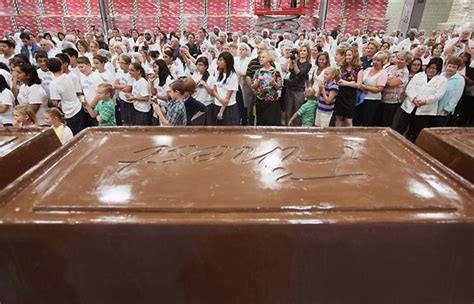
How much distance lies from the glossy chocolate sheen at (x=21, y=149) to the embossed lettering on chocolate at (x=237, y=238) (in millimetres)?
132

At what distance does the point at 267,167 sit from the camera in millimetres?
1221

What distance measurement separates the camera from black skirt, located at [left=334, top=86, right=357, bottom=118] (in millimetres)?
3764

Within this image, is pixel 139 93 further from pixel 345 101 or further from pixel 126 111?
pixel 345 101

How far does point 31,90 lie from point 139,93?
1097 millimetres

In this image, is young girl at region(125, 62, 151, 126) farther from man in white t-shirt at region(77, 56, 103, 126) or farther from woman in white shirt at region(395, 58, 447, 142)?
woman in white shirt at region(395, 58, 447, 142)

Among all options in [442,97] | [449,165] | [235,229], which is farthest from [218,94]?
[235,229]

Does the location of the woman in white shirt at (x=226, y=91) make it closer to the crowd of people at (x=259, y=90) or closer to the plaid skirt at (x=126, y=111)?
the crowd of people at (x=259, y=90)

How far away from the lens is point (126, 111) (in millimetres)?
4203

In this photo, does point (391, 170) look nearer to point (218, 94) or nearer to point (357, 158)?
point (357, 158)

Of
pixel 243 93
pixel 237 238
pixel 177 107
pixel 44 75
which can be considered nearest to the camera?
pixel 237 238

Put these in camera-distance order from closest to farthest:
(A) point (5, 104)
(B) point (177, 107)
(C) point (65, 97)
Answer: (B) point (177, 107) → (A) point (5, 104) → (C) point (65, 97)

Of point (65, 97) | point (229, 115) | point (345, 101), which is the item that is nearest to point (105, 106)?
point (65, 97)

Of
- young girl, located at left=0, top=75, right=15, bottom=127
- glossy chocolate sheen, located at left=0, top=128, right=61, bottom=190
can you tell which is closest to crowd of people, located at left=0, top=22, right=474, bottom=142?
young girl, located at left=0, top=75, right=15, bottom=127

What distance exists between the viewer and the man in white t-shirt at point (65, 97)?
3.40m
